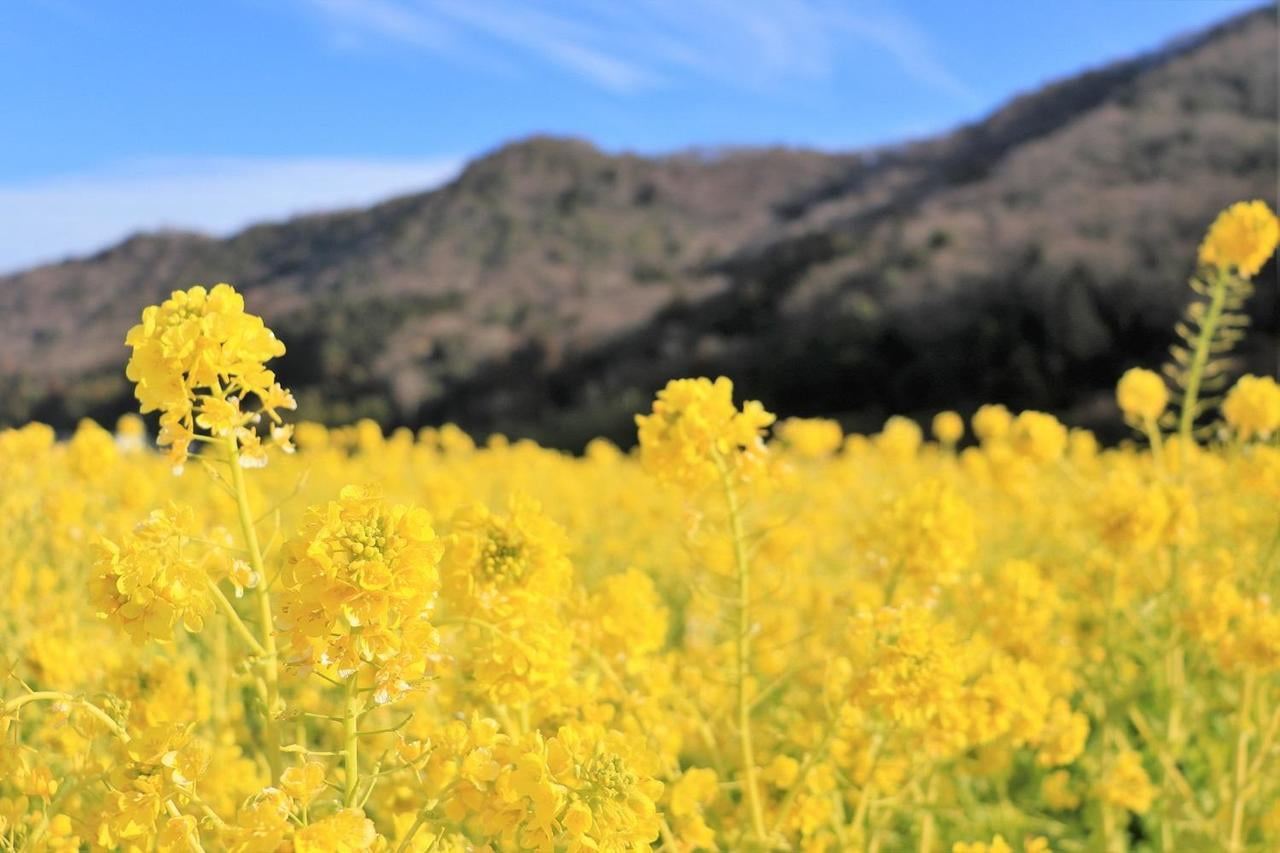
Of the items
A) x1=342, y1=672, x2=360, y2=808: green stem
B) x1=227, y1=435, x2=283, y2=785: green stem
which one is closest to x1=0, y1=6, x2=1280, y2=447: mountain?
x1=227, y1=435, x2=283, y2=785: green stem

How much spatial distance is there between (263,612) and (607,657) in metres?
1.10

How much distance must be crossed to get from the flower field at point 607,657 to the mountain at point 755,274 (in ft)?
26.2

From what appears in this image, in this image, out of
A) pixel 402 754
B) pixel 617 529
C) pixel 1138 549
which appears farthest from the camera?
pixel 617 529

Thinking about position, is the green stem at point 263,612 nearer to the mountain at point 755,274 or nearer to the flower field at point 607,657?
the flower field at point 607,657

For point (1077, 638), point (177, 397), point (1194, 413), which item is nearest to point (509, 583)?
point (177, 397)

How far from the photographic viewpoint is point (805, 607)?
4.55 m

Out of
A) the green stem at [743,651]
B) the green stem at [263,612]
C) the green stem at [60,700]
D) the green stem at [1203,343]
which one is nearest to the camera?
the green stem at [60,700]

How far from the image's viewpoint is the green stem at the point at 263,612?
147 cm

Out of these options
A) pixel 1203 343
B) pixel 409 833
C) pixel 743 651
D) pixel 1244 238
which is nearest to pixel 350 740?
pixel 409 833

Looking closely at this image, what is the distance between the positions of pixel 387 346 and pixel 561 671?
31.1 m

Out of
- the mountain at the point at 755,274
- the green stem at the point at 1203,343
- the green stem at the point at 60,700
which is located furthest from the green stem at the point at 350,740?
the mountain at the point at 755,274

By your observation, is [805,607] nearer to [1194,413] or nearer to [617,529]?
[1194,413]

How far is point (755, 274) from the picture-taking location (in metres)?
25.7

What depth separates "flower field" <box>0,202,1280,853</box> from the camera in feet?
4.60
